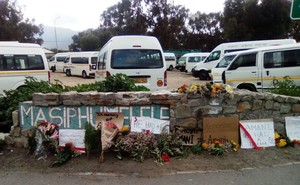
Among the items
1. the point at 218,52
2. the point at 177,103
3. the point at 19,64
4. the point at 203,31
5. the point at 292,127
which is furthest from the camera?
the point at 203,31

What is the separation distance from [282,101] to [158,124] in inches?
96.3

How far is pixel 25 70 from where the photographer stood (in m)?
10.7

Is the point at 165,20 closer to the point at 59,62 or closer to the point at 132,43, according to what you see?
the point at 59,62

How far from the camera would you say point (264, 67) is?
31.8 feet

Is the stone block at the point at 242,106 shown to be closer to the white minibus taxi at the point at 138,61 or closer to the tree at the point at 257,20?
the white minibus taxi at the point at 138,61

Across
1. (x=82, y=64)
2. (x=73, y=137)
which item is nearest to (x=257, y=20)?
(x=82, y=64)

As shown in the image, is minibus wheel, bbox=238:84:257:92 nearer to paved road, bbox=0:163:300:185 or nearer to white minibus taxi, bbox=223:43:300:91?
white minibus taxi, bbox=223:43:300:91

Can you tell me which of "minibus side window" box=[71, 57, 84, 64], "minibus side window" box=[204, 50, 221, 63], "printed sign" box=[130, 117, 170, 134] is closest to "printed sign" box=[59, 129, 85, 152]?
"printed sign" box=[130, 117, 170, 134]

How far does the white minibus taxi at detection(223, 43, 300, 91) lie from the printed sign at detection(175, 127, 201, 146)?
17.0 feet

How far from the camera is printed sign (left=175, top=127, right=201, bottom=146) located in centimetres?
502

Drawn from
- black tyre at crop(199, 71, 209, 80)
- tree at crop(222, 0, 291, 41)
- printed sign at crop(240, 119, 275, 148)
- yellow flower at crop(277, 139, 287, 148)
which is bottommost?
yellow flower at crop(277, 139, 287, 148)

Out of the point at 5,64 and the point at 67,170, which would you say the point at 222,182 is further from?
the point at 5,64

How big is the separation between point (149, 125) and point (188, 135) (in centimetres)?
74

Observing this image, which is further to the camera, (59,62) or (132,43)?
(59,62)
